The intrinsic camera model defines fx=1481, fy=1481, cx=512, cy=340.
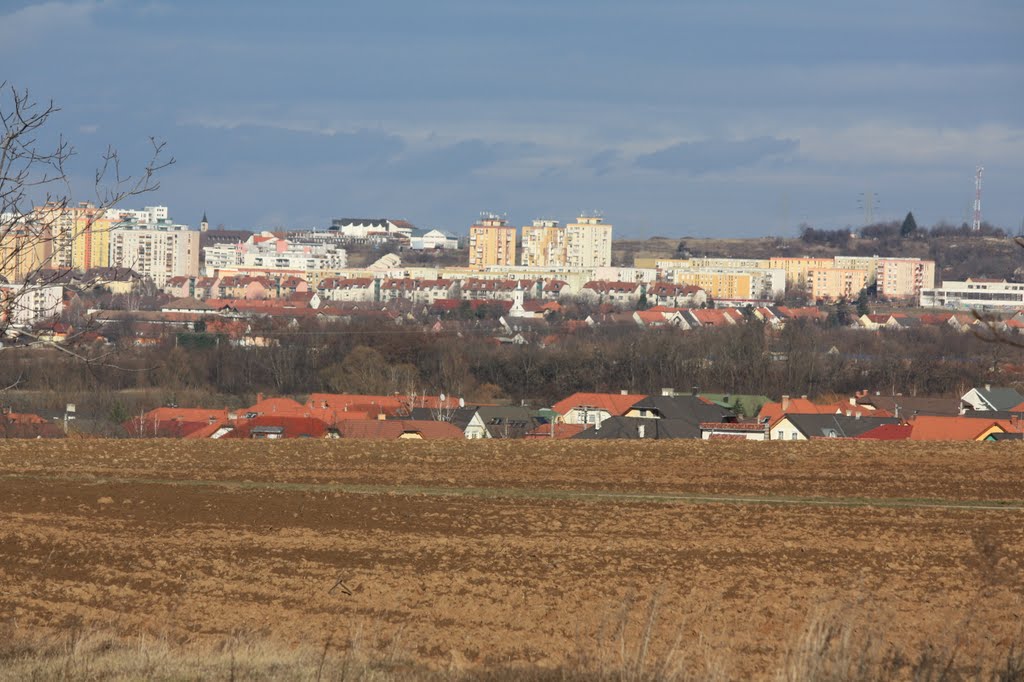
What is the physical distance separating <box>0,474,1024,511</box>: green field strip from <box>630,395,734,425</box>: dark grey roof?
1911 cm

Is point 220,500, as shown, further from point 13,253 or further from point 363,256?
point 363,256

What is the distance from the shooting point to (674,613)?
31.2 feet

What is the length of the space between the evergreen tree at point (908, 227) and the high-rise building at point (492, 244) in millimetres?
45109

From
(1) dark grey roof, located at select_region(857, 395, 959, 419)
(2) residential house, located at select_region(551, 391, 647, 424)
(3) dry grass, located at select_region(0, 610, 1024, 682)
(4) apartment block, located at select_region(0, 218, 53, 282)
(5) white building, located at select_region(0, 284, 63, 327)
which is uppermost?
(4) apartment block, located at select_region(0, 218, 53, 282)

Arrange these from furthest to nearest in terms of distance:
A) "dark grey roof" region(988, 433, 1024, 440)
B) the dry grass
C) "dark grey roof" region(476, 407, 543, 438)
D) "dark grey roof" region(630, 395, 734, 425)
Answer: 1. "dark grey roof" region(630, 395, 734, 425)
2. "dark grey roof" region(476, 407, 543, 438)
3. "dark grey roof" region(988, 433, 1024, 440)
4. the dry grass

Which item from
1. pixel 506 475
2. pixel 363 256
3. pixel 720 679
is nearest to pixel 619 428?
pixel 506 475

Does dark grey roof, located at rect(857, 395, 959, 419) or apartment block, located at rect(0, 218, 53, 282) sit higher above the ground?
→ apartment block, located at rect(0, 218, 53, 282)

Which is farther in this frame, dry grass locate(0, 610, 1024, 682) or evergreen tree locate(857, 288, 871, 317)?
evergreen tree locate(857, 288, 871, 317)

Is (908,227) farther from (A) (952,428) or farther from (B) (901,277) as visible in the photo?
(A) (952,428)

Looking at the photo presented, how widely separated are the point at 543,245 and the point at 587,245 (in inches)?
268

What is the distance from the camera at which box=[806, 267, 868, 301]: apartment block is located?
12838 centimetres

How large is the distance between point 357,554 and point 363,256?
159m

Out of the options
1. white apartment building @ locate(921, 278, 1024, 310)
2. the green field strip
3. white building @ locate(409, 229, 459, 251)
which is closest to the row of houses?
the green field strip

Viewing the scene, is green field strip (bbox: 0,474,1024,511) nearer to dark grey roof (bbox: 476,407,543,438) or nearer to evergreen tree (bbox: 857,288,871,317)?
dark grey roof (bbox: 476,407,543,438)
